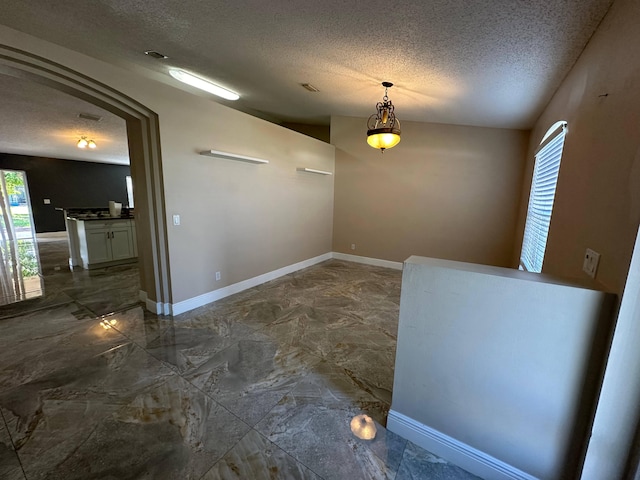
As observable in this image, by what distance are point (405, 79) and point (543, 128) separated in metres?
1.79

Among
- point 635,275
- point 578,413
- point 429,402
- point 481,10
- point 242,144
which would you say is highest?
point 481,10

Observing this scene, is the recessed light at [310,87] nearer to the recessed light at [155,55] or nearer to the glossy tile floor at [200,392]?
the recessed light at [155,55]

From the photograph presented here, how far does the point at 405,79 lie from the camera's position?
9.86 ft

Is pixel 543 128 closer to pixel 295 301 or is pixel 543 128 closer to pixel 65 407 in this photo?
pixel 295 301

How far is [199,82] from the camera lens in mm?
3867

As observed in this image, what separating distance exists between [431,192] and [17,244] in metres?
10.4

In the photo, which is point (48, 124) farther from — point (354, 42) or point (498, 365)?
point (498, 365)

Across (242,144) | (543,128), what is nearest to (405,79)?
(543,128)

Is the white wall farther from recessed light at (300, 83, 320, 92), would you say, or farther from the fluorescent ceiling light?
the fluorescent ceiling light

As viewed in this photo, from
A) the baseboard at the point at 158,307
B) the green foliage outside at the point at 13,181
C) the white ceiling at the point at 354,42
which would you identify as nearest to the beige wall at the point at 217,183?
the baseboard at the point at 158,307

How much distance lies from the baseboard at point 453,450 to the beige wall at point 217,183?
2797 millimetres

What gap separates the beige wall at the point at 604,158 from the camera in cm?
109

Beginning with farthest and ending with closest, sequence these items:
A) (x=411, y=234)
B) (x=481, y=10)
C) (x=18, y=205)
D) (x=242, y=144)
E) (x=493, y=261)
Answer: (x=18, y=205)
(x=411, y=234)
(x=493, y=261)
(x=242, y=144)
(x=481, y=10)

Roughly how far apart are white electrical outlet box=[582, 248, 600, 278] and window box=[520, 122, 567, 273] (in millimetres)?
1231
